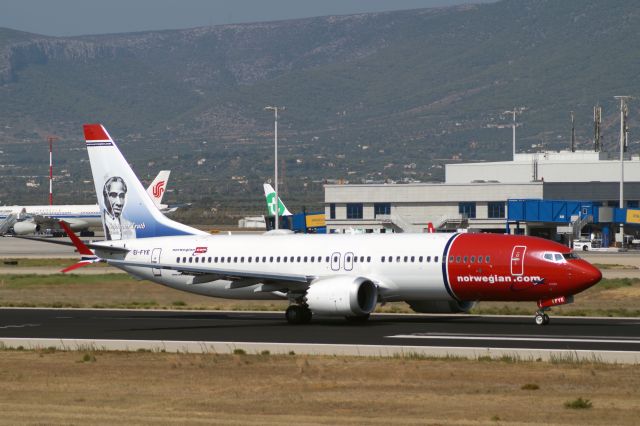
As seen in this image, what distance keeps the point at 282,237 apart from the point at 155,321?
637 centimetres

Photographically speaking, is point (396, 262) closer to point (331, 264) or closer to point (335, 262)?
point (335, 262)

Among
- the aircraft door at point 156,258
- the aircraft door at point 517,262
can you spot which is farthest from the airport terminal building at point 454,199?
the aircraft door at point 517,262

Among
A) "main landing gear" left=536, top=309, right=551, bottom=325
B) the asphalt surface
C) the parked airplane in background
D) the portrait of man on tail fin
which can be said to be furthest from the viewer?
the parked airplane in background

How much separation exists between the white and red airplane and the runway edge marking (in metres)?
7.89

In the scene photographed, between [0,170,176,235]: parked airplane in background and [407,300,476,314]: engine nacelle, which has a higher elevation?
[407,300,476,314]: engine nacelle

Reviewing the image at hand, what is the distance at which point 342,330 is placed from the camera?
48562 mm

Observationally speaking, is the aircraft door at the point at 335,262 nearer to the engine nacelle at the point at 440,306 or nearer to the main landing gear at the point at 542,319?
the engine nacelle at the point at 440,306

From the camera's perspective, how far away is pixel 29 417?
2812 cm

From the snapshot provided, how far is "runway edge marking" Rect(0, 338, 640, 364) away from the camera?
37.8 m

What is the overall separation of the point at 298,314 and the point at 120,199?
38.6ft

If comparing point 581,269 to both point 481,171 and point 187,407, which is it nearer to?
point 187,407

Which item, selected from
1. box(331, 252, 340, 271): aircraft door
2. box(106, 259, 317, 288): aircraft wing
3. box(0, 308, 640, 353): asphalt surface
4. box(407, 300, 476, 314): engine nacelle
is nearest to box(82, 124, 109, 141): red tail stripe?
box(0, 308, 640, 353): asphalt surface

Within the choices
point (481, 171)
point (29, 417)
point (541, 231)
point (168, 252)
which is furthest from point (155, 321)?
point (481, 171)

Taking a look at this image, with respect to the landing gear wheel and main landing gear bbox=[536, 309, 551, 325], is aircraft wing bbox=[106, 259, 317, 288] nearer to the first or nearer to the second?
the landing gear wheel
